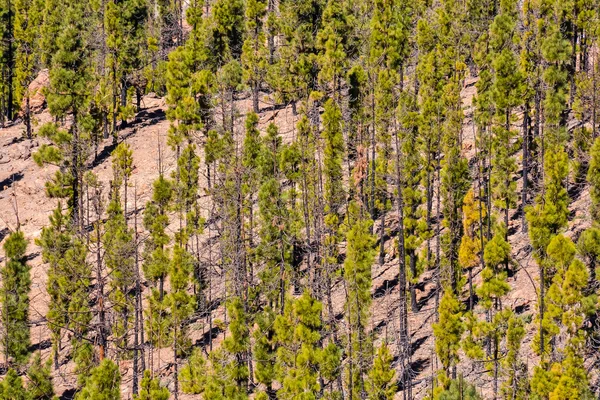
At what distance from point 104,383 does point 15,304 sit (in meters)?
11.4

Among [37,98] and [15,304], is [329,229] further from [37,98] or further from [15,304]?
[37,98]

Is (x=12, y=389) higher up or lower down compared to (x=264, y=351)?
lower down

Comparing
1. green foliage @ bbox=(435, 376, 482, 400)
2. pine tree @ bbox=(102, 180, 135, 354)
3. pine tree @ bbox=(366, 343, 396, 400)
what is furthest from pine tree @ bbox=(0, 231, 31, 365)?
green foliage @ bbox=(435, 376, 482, 400)

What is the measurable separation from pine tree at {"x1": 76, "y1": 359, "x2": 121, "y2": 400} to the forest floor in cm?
86

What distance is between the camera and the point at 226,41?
55.1 metres

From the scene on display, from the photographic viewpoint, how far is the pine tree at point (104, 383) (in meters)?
25.4

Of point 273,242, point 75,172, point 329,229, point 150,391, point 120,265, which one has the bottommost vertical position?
point 150,391

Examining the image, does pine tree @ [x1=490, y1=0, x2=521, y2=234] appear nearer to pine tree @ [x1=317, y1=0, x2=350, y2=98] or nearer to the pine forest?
the pine forest

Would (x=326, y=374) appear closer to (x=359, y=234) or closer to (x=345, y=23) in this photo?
(x=359, y=234)

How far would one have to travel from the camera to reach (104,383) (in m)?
25.7

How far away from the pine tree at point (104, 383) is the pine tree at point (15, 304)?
9991 mm

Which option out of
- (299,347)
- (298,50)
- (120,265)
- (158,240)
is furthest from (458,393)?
(298,50)

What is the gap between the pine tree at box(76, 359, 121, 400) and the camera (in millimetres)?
25391

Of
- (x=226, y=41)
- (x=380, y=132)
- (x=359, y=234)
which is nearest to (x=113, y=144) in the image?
(x=226, y=41)
